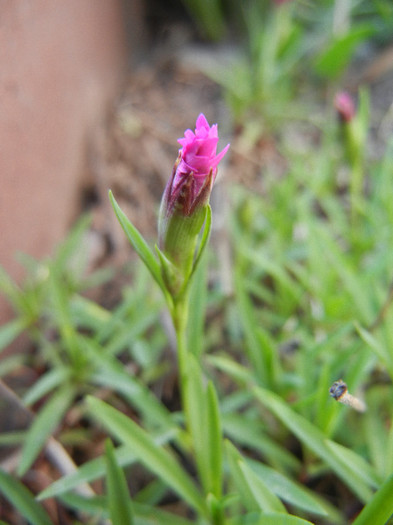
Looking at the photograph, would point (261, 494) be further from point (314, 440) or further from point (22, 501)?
point (22, 501)

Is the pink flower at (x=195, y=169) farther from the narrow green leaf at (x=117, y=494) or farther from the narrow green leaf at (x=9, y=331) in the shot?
the narrow green leaf at (x=9, y=331)

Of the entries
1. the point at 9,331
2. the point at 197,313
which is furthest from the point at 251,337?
the point at 9,331

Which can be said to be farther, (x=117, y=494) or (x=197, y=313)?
(x=197, y=313)

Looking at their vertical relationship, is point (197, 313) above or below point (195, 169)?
below

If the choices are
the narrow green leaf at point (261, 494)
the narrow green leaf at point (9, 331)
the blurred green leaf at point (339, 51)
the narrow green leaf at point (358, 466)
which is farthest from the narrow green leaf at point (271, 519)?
the blurred green leaf at point (339, 51)

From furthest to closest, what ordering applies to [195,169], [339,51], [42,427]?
[339,51], [42,427], [195,169]

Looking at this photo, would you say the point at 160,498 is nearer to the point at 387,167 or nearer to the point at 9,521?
the point at 9,521
